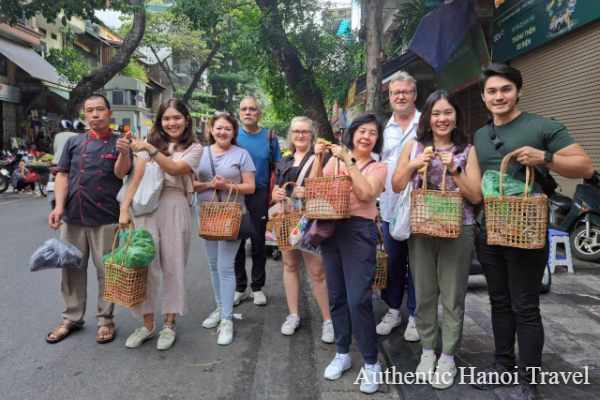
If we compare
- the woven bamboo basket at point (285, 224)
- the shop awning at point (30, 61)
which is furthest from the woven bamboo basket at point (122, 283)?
the shop awning at point (30, 61)

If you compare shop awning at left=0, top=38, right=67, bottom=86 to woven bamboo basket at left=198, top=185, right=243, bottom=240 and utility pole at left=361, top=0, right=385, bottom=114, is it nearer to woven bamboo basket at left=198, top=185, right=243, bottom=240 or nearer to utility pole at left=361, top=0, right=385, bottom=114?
utility pole at left=361, top=0, right=385, bottom=114

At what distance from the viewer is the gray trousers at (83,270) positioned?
3.72 m

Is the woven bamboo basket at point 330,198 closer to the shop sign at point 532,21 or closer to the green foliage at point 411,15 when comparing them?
the shop sign at point 532,21

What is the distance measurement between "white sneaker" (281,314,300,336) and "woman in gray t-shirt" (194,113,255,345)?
1.46 ft

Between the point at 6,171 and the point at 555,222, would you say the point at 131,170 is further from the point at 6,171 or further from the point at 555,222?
the point at 6,171

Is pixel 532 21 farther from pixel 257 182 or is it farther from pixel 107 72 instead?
pixel 107 72

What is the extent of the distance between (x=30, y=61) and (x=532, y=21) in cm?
1885

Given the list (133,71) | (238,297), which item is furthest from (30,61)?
(238,297)

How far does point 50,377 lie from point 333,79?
831 centimetres

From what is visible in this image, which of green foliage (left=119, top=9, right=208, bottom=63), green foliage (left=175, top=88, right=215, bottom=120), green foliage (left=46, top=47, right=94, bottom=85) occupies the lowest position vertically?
Result: green foliage (left=46, top=47, right=94, bottom=85)

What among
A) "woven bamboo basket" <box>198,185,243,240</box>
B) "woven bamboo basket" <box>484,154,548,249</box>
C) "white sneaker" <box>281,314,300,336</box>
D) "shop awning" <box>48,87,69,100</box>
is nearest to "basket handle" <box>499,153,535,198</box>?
"woven bamboo basket" <box>484,154,548,249</box>

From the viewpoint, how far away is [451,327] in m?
2.94

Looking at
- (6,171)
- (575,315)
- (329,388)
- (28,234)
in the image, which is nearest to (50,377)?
→ (329,388)

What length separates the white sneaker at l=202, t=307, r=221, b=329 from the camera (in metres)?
4.08
